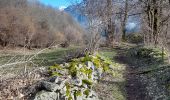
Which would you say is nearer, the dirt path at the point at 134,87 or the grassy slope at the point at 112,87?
the grassy slope at the point at 112,87

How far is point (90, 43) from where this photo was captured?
62.6 feet

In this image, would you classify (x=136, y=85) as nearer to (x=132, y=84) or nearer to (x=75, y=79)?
(x=132, y=84)

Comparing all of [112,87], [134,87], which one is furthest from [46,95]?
[134,87]

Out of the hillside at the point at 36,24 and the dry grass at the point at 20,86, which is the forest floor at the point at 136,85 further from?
the hillside at the point at 36,24

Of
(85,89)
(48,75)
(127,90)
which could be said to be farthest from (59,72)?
(127,90)

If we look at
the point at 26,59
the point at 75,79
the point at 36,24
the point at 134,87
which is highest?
the point at 36,24

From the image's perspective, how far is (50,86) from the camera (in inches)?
401

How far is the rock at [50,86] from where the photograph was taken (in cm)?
1018

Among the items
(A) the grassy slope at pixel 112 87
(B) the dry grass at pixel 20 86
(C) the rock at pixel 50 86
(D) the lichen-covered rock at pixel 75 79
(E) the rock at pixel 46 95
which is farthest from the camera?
(A) the grassy slope at pixel 112 87

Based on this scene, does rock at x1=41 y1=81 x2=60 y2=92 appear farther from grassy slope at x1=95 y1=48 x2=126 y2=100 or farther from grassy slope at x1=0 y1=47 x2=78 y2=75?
grassy slope at x1=95 y1=48 x2=126 y2=100

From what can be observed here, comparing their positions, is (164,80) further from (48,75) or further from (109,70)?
(48,75)

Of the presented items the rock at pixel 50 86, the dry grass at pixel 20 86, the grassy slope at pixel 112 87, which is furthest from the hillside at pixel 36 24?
the rock at pixel 50 86

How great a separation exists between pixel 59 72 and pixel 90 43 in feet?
22.9

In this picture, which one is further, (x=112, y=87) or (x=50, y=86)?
(x=112, y=87)
